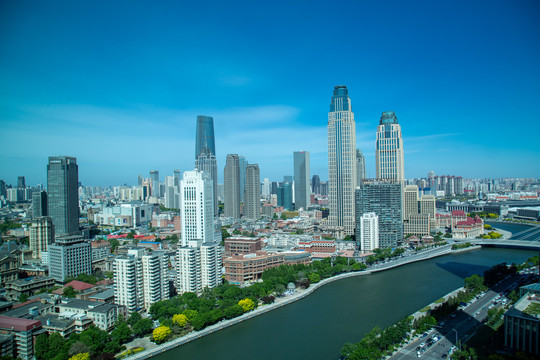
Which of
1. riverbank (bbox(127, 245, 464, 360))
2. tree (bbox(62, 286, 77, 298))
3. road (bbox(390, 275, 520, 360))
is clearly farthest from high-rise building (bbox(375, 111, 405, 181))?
tree (bbox(62, 286, 77, 298))

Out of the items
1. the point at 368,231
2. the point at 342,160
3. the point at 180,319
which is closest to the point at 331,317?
the point at 180,319

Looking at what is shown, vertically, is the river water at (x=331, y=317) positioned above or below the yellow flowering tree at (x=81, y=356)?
below

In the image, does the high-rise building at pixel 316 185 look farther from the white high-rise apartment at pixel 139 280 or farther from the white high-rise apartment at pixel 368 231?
the white high-rise apartment at pixel 139 280

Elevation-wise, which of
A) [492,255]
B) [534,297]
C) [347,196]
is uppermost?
[347,196]

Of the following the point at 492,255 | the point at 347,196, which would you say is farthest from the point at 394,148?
the point at 492,255

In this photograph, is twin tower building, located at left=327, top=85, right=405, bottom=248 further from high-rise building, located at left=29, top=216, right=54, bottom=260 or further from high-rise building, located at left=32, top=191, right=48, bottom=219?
high-rise building, located at left=32, top=191, right=48, bottom=219

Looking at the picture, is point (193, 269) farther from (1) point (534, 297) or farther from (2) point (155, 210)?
(2) point (155, 210)

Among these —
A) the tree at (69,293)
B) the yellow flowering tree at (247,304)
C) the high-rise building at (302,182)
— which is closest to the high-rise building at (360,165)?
the high-rise building at (302,182)
